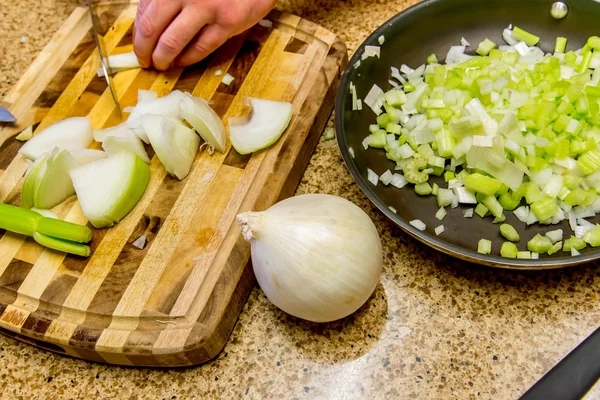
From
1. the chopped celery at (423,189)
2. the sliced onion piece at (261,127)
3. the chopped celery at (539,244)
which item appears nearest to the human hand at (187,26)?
the sliced onion piece at (261,127)

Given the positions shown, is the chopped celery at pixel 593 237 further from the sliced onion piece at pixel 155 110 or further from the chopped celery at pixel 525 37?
the sliced onion piece at pixel 155 110

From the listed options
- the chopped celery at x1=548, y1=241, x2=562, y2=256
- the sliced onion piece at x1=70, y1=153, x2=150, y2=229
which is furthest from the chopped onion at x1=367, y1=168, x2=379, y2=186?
the sliced onion piece at x1=70, y1=153, x2=150, y2=229

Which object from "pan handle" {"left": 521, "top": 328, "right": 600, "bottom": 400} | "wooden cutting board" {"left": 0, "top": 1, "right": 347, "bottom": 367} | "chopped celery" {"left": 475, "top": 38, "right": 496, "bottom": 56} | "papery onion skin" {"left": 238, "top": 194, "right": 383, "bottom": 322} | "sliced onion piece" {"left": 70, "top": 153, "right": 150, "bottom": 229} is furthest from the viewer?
"chopped celery" {"left": 475, "top": 38, "right": 496, "bottom": 56}

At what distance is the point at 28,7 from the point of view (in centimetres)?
171

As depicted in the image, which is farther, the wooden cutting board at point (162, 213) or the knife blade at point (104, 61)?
the knife blade at point (104, 61)

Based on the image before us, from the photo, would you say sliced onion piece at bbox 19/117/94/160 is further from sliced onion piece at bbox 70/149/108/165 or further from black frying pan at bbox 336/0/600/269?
black frying pan at bbox 336/0/600/269

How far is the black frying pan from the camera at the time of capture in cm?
111

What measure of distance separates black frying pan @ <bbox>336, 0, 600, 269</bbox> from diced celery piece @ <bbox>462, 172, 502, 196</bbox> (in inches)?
2.6

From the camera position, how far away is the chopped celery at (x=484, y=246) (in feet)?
3.46

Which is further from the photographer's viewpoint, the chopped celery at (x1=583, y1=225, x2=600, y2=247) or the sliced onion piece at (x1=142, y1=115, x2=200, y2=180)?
the sliced onion piece at (x1=142, y1=115, x2=200, y2=180)

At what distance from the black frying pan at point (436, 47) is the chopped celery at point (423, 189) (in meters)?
0.01

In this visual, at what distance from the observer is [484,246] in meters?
1.06

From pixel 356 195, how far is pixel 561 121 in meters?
0.44

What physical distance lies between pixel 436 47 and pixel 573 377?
85cm
